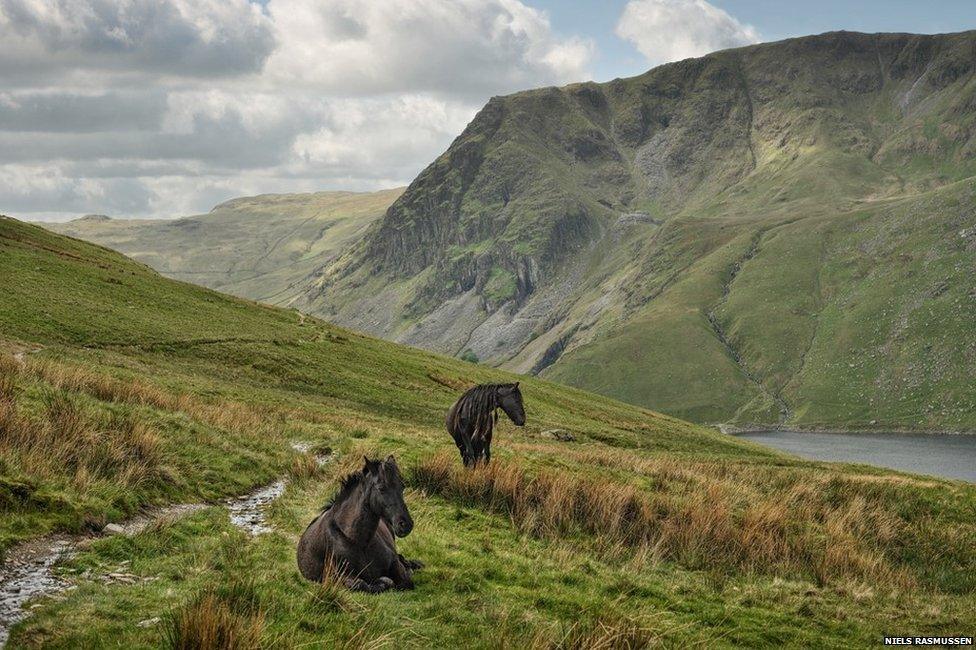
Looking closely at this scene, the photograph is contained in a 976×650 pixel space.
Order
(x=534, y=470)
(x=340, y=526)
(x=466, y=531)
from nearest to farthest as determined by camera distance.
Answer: (x=340, y=526) < (x=466, y=531) < (x=534, y=470)

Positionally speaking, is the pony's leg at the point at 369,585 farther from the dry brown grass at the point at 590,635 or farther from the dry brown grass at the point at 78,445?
the dry brown grass at the point at 78,445

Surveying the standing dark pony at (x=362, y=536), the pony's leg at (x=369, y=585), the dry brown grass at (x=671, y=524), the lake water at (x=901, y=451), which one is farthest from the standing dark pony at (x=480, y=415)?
the lake water at (x=901, y=451)

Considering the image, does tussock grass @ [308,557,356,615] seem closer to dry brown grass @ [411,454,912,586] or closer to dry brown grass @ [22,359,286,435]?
dry brown grass @ [411,454,912,586]

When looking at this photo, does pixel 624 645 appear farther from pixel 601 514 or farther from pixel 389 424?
pixel 389 424

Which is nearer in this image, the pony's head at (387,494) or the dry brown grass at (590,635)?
the dry brown grass at (590,635)

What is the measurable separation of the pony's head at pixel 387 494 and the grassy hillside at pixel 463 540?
1.26m

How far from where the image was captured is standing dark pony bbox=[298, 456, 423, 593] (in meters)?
10.8

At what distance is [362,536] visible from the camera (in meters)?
11.3

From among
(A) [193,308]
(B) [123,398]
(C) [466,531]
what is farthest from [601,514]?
(A) [193,308]

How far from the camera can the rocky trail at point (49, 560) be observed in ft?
29.5

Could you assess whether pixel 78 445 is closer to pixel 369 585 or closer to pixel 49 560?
pixel 49 560

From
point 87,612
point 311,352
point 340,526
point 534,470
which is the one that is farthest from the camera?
point 311,352

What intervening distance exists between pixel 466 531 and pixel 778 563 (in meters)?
7.63

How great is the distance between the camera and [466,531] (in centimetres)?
1655
